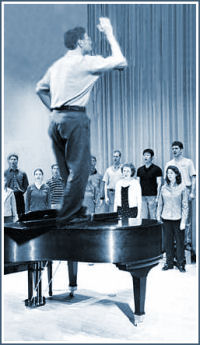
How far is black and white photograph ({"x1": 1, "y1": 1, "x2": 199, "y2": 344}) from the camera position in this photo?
272 centimetres

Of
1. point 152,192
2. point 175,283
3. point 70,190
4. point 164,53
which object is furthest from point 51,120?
point 164,53

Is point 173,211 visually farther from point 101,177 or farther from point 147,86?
point 147,86

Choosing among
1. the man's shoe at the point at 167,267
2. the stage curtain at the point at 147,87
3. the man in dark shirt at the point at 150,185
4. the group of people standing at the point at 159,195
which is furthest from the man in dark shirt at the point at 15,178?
the man's shoe at the point at 167,267

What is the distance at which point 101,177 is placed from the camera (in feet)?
20.2

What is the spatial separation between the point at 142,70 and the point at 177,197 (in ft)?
8.06

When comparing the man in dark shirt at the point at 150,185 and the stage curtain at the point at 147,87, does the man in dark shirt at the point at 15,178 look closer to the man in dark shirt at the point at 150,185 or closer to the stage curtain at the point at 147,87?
the man in dark shirt at the point at 150,185

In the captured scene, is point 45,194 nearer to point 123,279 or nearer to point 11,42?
point 123,279

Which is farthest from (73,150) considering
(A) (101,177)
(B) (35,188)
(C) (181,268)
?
(A) (101,177)

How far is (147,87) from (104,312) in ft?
13.1

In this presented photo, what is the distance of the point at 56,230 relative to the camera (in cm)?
277

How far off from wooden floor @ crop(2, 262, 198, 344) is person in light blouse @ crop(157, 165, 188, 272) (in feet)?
0.77

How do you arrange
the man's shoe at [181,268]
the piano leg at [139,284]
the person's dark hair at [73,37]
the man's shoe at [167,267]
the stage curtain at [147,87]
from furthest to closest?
1. the stage curtain at [147,87]
2. the man's shoe at [167,267]
3. the man's shoe at [181,268]
4. the piano leg at [139,284]
5. the person's dark hair at [73,37]

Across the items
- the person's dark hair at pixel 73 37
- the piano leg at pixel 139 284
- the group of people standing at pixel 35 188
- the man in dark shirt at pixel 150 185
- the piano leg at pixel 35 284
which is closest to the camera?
the person's dark hair at pixel 73 37

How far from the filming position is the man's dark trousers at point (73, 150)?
268 centimetres
